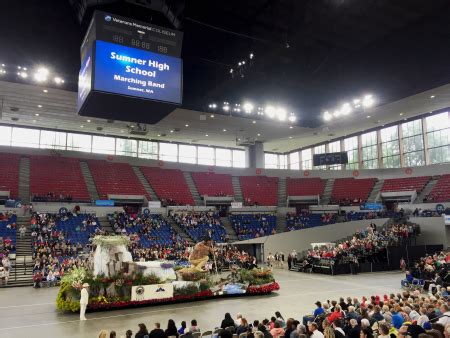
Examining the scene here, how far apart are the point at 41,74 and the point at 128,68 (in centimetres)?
1092

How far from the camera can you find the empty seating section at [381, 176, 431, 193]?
3511cm

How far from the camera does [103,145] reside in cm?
3897

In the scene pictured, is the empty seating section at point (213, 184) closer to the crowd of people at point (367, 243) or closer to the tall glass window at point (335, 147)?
the tall glass window at point (335, 147)

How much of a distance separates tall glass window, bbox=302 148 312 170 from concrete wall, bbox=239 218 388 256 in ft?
59.1

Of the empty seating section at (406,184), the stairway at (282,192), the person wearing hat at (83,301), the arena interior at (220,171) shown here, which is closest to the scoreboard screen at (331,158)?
the arena interior at (220,171)

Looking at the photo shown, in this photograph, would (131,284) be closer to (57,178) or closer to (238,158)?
(57,178)

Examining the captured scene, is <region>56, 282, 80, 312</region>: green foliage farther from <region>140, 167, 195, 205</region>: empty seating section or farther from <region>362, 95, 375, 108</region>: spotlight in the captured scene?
<region>140, 167, 195, 205</region>: empty seating section

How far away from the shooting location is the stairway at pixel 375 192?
123ft

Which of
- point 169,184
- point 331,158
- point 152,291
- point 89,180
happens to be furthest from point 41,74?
point 331,158

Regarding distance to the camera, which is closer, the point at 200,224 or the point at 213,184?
the point at 200,224

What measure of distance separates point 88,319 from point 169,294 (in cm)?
331

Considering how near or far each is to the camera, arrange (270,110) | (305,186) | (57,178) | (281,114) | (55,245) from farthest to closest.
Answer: (305,186) < (57,178) < (281,114) < (270,110) < (55,245)

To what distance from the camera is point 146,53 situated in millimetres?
11977

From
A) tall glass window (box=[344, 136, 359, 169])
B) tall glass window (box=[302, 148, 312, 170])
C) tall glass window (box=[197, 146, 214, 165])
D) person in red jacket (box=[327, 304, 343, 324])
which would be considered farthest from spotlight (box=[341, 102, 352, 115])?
tall glass window (box=[302, 148, 312, 170])
